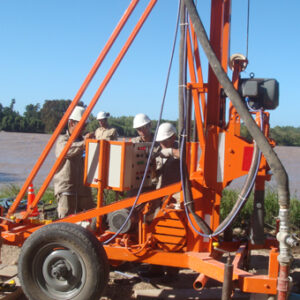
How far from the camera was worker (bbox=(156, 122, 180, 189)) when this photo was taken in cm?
500

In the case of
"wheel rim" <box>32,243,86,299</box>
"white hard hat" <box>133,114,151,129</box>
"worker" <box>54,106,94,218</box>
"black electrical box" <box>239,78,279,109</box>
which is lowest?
"wheel rim" <box>32,243,86,299</box>

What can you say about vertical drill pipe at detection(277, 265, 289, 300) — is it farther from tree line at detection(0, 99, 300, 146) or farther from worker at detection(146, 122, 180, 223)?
tree line at detection(0, 99, 300, 146)

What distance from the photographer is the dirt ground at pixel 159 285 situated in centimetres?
457

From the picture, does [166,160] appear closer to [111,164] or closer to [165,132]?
[165,132]

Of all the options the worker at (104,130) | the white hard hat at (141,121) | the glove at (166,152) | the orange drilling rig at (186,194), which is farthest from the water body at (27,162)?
the orange drilling rig at (186,194)

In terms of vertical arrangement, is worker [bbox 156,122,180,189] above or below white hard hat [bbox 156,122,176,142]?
below

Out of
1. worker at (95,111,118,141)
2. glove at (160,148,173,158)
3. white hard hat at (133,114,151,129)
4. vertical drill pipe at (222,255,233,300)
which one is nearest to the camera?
vertical drill pipe at (222,255,233,300)

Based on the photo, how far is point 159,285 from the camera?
5.04 meters

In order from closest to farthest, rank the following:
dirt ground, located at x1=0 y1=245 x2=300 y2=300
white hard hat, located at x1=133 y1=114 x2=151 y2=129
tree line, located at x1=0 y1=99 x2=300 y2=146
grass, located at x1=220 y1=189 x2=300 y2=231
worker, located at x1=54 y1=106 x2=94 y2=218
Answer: dirt ground, located at x1=0 y1=245 x2=300 y2=300, white hard hat, located at x1=133 y1=114 x2=151 y2=129, worker, located at x1=54 y1=106 x2=94 y2=218, grass, located at x1=220 y1=189 x2=300 y2=231, tree line, located at x1=0 y1=99 x2=300 y2=146

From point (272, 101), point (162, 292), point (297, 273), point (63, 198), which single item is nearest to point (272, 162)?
point (272, 101)

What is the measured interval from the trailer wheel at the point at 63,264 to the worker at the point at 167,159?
1.43 meters

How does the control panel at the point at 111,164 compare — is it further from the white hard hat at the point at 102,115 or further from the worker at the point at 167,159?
the white hard hat at the point at 102,115

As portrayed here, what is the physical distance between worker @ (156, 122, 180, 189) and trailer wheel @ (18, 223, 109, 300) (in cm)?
143

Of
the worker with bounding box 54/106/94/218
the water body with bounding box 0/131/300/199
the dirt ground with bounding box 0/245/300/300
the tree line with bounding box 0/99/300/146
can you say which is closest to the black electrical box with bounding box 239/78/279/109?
the dirt ground with bounding box 0/245/300/300
